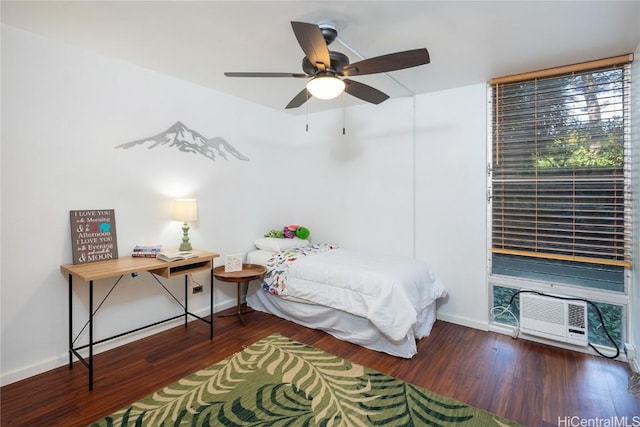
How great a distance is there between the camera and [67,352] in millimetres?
2426

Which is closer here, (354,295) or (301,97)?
(301,97)

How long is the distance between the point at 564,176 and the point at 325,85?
2305 mm

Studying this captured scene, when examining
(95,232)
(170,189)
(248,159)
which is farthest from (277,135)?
(95,232)

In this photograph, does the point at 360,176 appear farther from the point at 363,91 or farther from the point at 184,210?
the point at 184,210

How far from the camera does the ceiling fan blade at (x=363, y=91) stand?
7.50ft

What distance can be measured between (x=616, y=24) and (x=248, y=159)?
3.43 m

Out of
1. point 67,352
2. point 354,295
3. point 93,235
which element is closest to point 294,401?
point 354,295

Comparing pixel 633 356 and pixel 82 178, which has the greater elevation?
pixel 82 178

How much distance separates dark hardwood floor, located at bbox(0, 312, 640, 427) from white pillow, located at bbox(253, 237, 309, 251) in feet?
3.14

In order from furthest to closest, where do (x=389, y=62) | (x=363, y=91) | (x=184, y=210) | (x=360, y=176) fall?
(x=360, y=176), (x=184, y=210), (x=363, y=91), (x=389, y=62)

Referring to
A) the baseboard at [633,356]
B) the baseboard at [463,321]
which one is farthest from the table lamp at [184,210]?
the baseboard at [633,356]

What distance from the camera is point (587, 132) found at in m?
2.65

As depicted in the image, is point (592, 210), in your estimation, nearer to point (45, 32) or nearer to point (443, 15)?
point (443, 15)

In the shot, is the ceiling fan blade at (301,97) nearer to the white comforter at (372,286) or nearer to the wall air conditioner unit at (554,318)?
the white comforter at (372,286)
